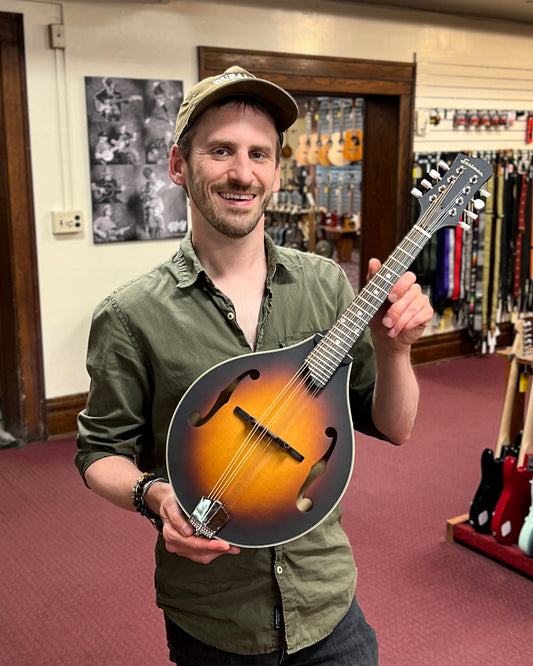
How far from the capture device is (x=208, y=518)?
1071 mm

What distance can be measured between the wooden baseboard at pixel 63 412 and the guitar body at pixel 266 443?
3424 millimetres

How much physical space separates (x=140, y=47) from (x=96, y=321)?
3540 mm

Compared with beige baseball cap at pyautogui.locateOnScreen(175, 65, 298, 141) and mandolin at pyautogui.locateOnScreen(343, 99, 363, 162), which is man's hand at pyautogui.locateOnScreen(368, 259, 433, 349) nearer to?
beige baseball cap at pyautogui.locateOnScreen(175, 65, 298, 141)

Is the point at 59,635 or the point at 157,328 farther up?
the point at 157,328

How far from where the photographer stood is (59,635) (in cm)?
258

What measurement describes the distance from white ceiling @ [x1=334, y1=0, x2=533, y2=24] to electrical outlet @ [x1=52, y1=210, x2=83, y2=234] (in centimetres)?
249

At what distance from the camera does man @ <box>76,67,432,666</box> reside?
3.90 ft

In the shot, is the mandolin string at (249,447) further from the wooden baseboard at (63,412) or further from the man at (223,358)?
the wooden baseboard at (63,412)

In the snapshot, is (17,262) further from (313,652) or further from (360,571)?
(313,652)

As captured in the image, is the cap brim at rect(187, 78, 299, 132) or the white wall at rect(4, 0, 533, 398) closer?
the cap brim at rect(187, 78, 299, 132)

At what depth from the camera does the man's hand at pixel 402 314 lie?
3.65 ft

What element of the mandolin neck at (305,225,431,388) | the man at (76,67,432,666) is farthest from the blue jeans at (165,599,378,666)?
the mandolin neck at (305,225,431,388)

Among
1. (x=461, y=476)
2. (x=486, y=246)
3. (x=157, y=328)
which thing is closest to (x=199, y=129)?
(x=157, y=328)

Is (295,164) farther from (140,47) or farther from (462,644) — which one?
(462,644)
